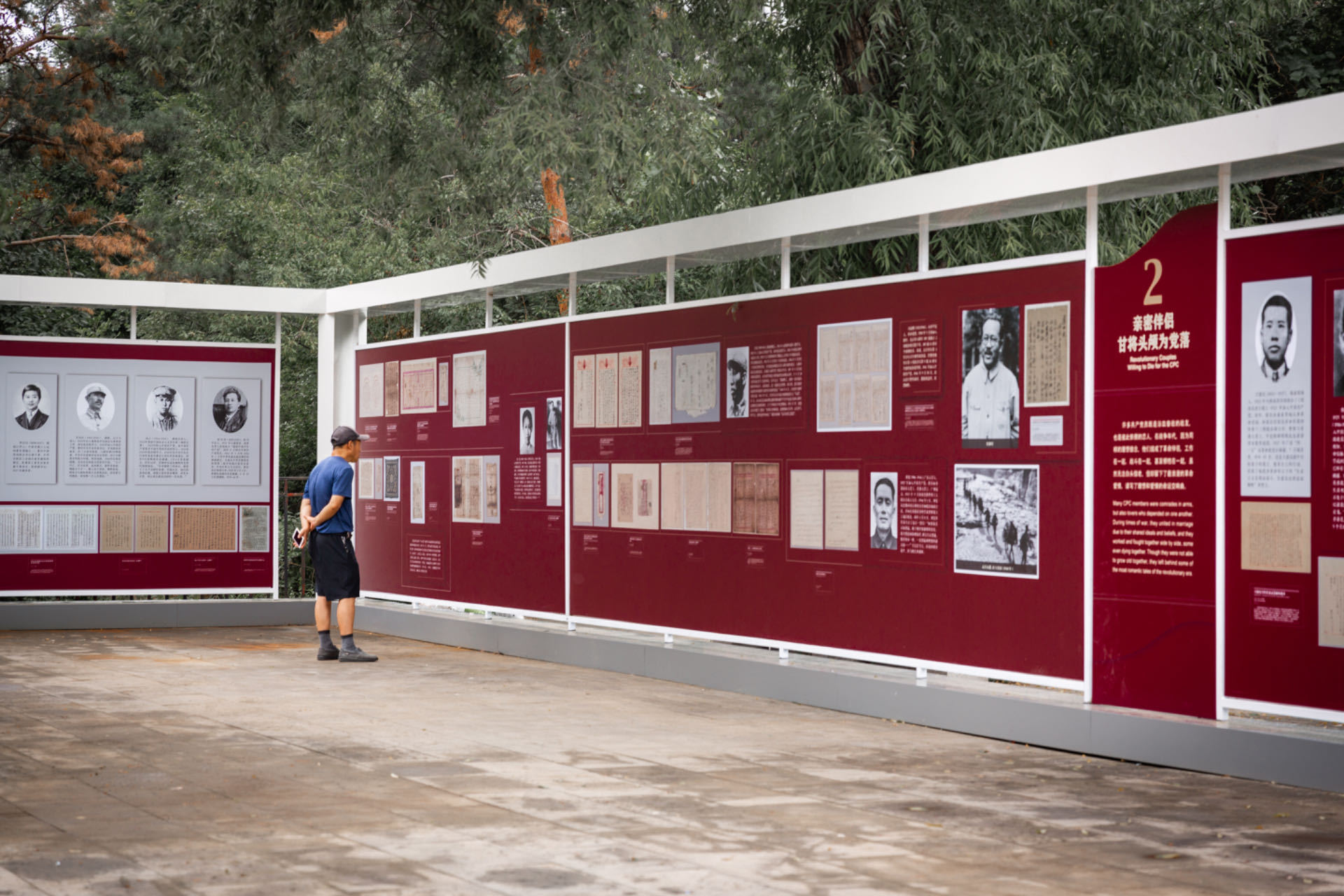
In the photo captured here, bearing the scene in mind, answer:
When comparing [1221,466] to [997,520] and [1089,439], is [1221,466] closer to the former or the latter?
[1089,439]

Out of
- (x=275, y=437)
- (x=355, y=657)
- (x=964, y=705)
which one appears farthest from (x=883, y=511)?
(x=275, y=437)

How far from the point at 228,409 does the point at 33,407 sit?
191 centimetres

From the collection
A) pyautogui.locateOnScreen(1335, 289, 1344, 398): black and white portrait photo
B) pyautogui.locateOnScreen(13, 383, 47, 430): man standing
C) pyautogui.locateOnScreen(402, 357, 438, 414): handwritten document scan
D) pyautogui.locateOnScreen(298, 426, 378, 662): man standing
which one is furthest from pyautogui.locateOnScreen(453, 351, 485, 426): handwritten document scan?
pyautogui.locateOnScreen(1335, 289, 1344, 398): black and white portrait photo

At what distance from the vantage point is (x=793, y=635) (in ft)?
38.1

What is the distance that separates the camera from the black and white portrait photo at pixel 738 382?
12.1m

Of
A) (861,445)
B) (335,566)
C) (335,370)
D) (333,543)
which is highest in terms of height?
(335,370)

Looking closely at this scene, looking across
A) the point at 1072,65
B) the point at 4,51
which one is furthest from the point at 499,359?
the point at 4,51

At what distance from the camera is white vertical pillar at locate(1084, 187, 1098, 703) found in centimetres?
938

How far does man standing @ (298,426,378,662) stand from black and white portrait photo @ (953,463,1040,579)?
5.59m

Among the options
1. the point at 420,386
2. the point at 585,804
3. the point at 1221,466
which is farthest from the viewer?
the point at 420,386

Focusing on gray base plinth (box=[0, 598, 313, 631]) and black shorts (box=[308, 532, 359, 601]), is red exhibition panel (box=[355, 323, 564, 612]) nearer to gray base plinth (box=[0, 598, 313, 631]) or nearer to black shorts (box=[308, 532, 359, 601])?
gray base plinth (box=[0, 598, 313, 631])

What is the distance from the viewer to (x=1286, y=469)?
838cm

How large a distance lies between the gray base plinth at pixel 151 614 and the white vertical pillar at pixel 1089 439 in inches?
411

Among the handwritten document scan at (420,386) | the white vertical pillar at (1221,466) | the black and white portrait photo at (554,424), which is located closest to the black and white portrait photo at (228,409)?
the handwritten document scan at (420,386)
